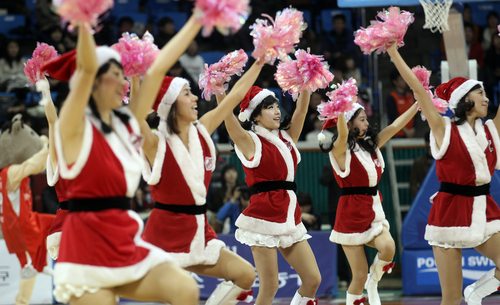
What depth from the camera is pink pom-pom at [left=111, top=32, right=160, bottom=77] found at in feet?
10.6

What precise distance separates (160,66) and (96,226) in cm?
82

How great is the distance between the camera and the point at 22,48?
1059cm

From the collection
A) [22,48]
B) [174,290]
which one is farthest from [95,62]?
[22,48]

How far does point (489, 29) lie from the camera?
33.0 ft

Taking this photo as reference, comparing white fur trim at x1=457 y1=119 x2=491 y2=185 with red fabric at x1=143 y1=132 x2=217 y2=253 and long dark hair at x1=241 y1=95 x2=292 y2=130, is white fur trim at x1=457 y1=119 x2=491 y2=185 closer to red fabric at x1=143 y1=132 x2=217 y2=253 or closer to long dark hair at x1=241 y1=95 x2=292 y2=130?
long dark hair at x1=241 y1=95 x2=292 y2=130

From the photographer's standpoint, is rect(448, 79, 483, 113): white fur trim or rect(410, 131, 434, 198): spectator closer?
rect(448, 79, 483, 113): white fur trim

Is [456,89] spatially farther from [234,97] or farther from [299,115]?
[234,97]

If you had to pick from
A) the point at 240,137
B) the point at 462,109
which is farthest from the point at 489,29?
the point at 240,137

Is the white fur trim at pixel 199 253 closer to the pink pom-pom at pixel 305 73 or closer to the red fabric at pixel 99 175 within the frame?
the red fabric at pixel 99 175

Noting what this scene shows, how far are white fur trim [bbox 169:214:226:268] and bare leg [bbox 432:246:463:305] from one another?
176 cm

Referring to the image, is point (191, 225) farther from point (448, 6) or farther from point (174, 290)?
point (448, 6)

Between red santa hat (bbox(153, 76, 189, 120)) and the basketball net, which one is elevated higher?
the basketball net

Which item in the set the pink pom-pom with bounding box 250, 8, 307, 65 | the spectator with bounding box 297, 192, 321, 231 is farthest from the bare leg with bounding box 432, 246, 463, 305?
the spectator with bounding box 297, 192, 321, 231

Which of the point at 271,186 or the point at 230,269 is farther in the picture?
the point at 271,186
